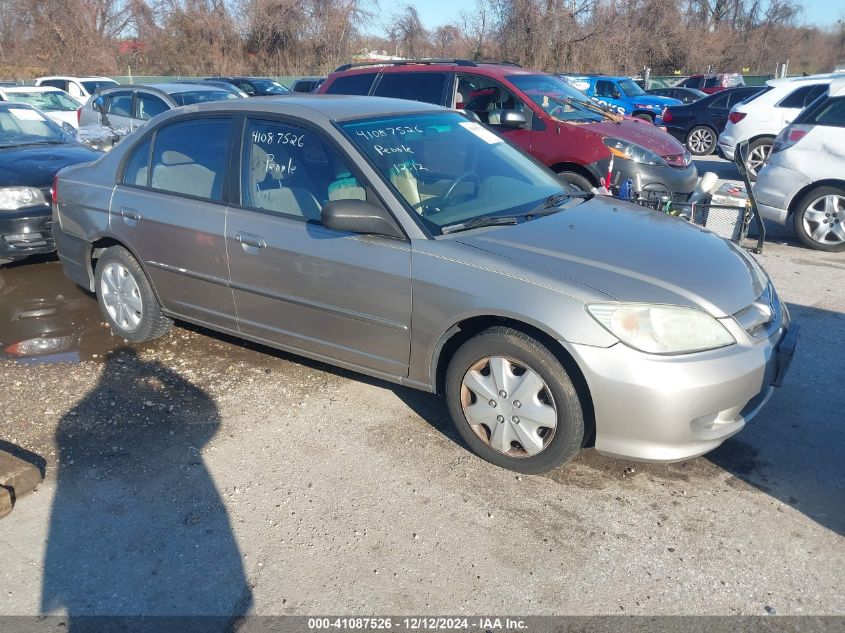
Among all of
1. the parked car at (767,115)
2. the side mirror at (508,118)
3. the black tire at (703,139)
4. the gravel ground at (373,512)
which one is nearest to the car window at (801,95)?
the parked car at (767,115)

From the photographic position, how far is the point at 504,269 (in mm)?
3326

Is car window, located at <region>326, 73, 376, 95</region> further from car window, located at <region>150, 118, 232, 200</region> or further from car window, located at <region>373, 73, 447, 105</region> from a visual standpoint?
car window, located at <region>150, 118, 232, 200</region>

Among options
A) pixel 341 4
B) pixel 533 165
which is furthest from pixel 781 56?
pixel 533 165

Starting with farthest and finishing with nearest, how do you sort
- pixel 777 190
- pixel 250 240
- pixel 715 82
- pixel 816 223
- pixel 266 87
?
pixel 715 82, pixel 266 87, pixel 777 190, pixel 816 223, pixel 250 240

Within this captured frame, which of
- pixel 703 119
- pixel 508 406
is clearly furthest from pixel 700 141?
pixel 508 406

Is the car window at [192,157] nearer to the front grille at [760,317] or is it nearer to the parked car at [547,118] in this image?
the front grille at [760,317]

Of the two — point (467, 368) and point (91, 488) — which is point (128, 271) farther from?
point (467, 368)

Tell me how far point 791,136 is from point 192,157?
6.24m

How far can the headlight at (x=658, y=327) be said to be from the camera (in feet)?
10.1

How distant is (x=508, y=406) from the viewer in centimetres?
339

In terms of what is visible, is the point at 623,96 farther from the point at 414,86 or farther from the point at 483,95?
the point at 414,86

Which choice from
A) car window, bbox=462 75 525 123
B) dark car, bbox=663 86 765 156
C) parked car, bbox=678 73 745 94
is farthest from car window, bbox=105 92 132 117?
parked car, bbox=678 73 745 94

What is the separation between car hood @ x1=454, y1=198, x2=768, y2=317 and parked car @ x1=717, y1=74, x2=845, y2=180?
9.15 m

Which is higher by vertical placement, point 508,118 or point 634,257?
point 508,118
